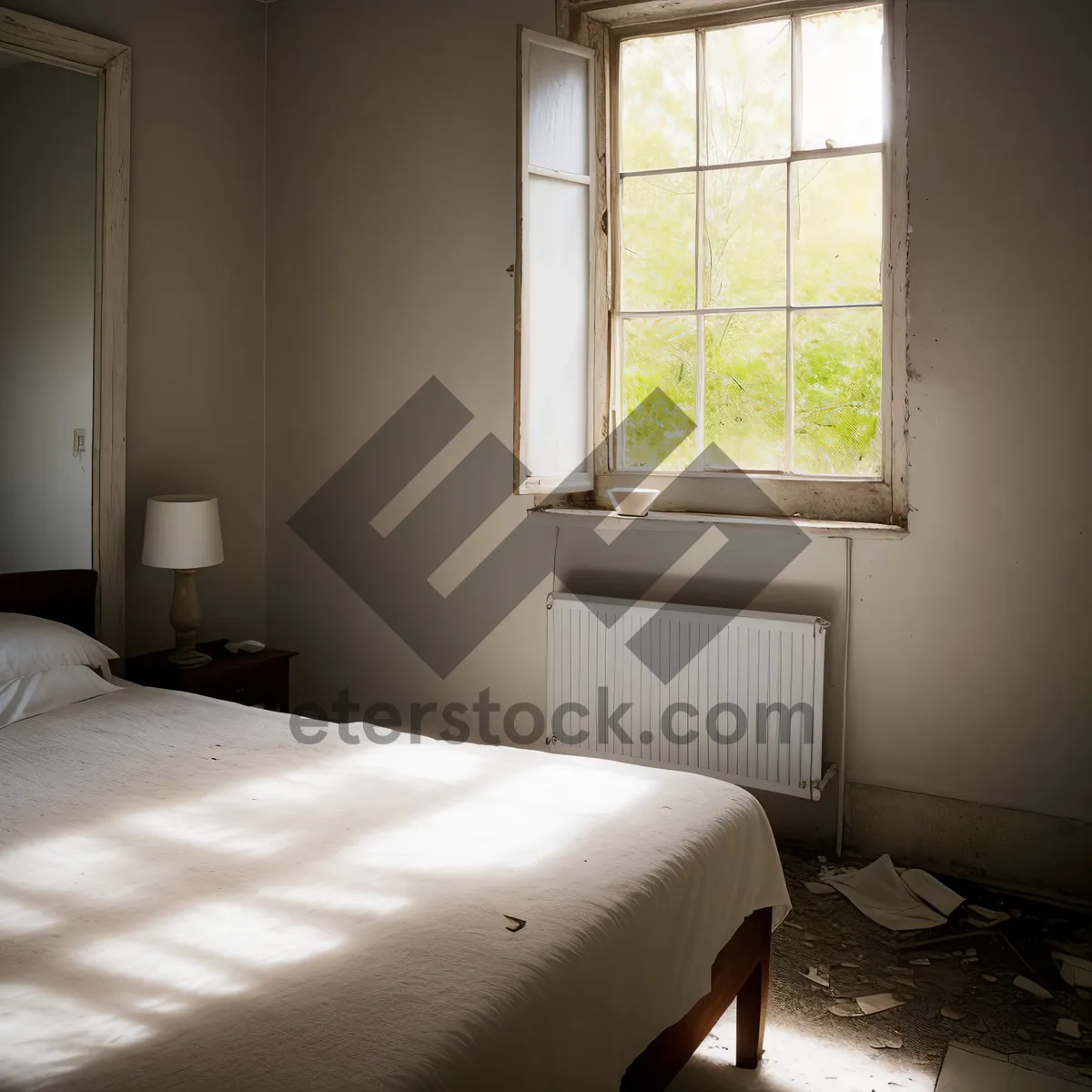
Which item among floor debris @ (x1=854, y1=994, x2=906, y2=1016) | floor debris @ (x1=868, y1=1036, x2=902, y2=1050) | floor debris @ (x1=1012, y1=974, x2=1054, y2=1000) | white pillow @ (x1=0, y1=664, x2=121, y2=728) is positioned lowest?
floor debris @ (x1=868, y1=1036, x2=902, y2=1050)

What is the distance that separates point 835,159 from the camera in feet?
10.4

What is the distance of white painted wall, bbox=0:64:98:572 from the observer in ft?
10.2

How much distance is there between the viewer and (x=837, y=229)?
10.5 feet

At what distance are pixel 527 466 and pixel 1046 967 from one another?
77.4 inches

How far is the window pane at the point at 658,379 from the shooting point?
3.45 m

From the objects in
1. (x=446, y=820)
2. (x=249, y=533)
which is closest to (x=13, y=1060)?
(x=446, y=820)

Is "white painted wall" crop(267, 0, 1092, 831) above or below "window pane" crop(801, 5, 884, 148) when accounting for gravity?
below

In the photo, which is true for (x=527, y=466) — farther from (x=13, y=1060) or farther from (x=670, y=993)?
(x=13, y=1060)

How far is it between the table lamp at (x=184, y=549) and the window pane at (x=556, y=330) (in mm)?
1092

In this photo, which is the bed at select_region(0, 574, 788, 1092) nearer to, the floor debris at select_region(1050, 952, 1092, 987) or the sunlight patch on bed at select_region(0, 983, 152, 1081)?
the sunlight patch on bed at select_region(0, 983, 152, 1081)

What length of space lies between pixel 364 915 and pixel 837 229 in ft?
8.39

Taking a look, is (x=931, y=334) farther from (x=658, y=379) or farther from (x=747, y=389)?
(x=658, y=379)

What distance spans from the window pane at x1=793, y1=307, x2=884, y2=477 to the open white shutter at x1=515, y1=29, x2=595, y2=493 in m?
0.72

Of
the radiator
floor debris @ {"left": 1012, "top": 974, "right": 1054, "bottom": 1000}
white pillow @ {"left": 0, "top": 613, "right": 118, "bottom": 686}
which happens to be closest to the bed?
white pillow @ {"left": 0, "top": 613, "right": 118, "bottom": 686}
